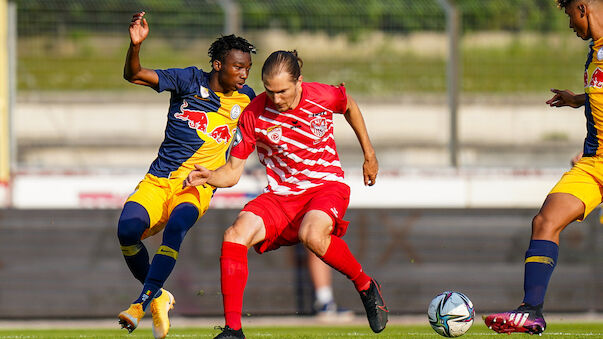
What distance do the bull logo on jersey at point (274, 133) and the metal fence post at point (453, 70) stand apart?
660 cm

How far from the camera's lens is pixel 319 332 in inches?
337

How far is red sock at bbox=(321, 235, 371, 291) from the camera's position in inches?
267

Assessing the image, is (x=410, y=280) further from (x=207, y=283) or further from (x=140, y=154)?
(x=140, y=154)

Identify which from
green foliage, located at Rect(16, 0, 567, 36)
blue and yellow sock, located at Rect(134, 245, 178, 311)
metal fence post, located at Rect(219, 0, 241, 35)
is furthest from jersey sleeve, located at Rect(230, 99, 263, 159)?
green foliage, located at Rect(16, 0, 567, 36)

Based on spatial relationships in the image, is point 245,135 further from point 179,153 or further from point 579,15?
point 579,15

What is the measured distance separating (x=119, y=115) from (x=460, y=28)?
5.08 meters

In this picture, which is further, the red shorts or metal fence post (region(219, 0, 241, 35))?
metal fence post (region(219, 0, 241, 35))

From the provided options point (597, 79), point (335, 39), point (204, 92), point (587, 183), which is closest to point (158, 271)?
point (204, 92)

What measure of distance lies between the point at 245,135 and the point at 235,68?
707 mm

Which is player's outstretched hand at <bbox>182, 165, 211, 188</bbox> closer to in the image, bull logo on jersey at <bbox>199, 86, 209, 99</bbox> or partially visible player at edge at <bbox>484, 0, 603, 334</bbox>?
bull logo on jersey at <bbox>199, 86, 209, 99</bbox>

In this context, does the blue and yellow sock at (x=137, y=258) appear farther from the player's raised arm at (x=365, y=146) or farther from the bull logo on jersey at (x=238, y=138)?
the player's raised arm at (x=365, y=146)

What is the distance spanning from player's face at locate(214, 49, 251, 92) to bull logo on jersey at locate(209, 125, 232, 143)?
0.34 meters

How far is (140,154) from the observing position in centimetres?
1409

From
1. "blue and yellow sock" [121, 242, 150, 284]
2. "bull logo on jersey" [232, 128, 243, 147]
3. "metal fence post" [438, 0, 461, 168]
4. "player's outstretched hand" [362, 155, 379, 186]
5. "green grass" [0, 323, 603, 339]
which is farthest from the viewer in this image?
"metal fence post" [438, 0, 461, 168]
